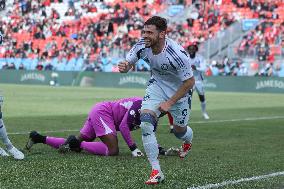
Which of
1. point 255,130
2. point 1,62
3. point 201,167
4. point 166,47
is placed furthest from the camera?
point 1,62

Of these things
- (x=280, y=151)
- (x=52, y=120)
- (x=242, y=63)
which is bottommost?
(x=242, y=63)

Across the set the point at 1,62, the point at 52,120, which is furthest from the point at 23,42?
the point at 52,120

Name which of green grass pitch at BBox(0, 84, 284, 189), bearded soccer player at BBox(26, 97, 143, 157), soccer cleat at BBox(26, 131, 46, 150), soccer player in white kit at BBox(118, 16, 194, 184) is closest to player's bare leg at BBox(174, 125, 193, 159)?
green grass pitch at BBox(0, 84, 284, 189)

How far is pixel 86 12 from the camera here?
5547cm

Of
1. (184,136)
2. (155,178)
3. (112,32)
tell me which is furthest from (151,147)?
(112,32)

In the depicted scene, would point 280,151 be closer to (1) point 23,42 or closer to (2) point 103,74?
(2) point 103,74

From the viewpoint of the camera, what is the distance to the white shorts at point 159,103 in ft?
28.8

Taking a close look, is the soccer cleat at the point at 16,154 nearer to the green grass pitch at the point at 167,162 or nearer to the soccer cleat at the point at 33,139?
the green grass pitch at the point at 167,162

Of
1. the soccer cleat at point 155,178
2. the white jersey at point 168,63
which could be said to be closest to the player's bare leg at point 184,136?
the white jersey at point 168,63

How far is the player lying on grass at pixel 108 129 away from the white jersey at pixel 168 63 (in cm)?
171

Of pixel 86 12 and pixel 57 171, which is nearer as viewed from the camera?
pixel 57 171

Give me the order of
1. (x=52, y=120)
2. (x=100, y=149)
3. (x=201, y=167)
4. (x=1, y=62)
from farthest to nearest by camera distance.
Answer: (x=1, y=62) → (x=52, y=120) → (x=100, y=149) → (x=201, y=167)

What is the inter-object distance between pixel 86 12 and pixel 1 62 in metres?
7.96

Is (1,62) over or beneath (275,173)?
beneath
